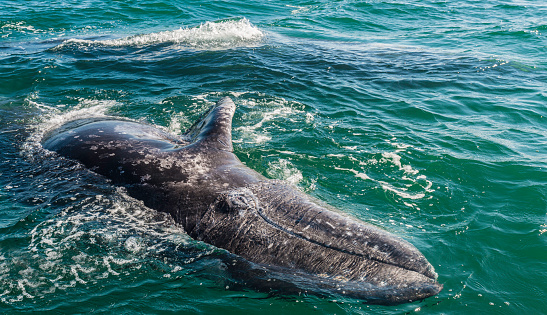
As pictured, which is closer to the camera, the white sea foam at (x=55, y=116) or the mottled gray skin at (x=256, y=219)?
the mottled gray skin at (x=256, y=219)

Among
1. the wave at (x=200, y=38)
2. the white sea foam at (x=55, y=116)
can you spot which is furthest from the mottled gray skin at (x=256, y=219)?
the wave at (x=200, y=38)

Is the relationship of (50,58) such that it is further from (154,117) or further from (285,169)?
(285,169)

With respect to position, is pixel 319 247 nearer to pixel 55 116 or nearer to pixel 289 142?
pixel 289 142

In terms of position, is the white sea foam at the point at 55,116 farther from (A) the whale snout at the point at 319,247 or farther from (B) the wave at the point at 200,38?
(B) the wave at the point at 200,38

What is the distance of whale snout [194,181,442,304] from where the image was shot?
18.6 ft

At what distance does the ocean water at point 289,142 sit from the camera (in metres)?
6.45

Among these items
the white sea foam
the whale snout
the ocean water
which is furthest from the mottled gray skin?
the white sea foam

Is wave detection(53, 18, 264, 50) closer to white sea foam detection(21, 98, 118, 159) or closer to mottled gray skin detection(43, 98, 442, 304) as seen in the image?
white sea foam detection(21, 98, 118, 159)

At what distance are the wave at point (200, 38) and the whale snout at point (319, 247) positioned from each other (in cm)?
1423

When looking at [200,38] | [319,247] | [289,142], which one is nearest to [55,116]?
[289,142]

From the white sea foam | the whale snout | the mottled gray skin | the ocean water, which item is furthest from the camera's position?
the white sea foam

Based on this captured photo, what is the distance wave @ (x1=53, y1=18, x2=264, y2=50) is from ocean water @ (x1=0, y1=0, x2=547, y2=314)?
0.17 meters

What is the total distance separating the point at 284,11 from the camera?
3025 centimetres

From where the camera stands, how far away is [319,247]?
6.05 meters
